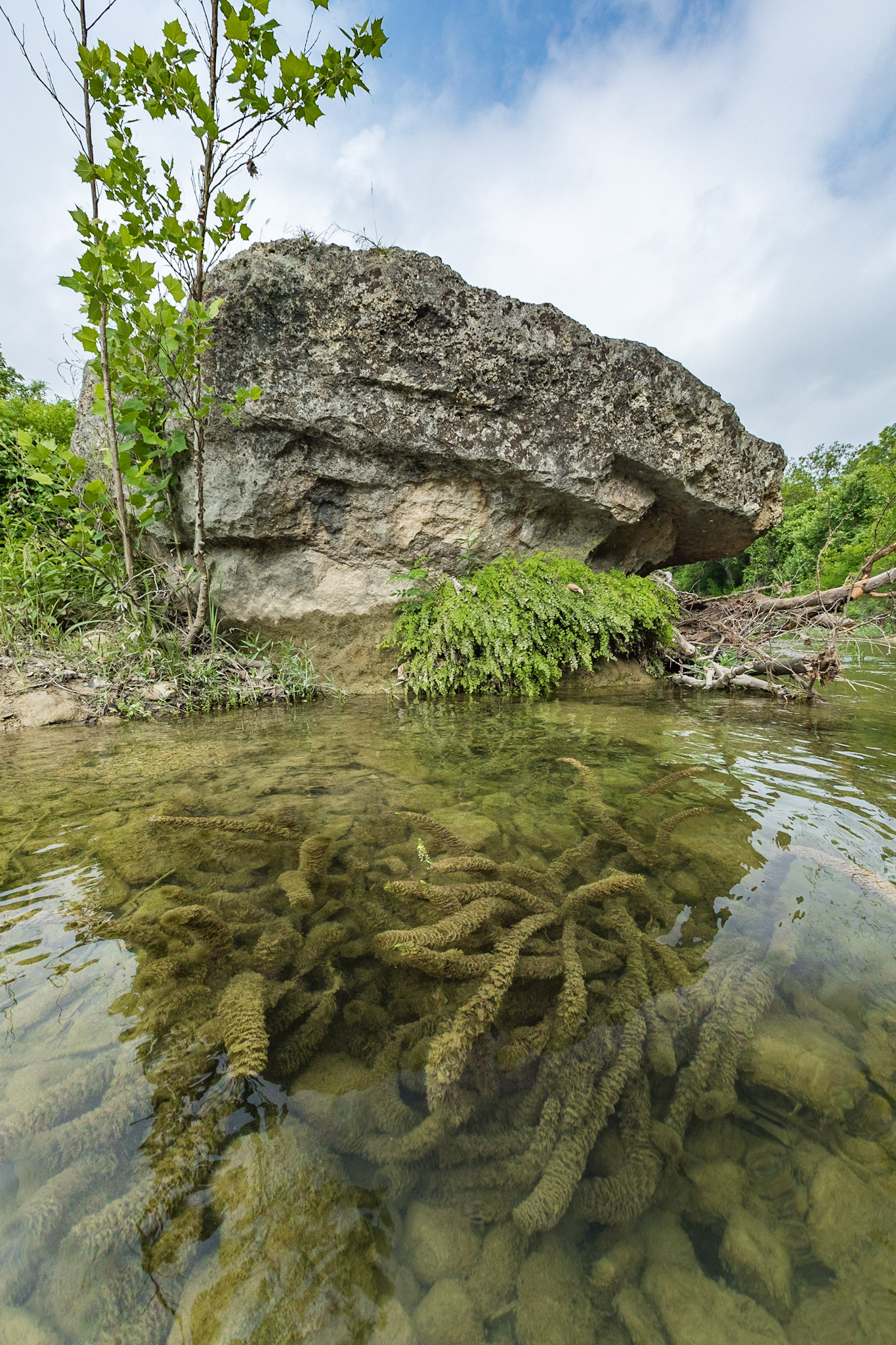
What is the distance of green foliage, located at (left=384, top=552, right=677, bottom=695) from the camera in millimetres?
5336

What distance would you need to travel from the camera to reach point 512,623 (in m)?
5.36

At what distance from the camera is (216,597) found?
217 inches

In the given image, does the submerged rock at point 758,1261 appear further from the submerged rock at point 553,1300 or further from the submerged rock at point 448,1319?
the submerged rock at point 448,1319

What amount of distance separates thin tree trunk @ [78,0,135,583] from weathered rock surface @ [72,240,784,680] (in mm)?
738

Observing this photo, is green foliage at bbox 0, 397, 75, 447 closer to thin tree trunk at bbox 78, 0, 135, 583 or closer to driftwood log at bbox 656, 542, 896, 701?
thin tree trunk at bbox 78, 0, 135, 583

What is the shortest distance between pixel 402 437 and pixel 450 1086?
533 centimetres

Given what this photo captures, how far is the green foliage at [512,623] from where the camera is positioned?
5.34 meters

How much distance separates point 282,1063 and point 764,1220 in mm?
754

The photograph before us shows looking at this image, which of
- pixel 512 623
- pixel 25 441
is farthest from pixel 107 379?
pixel 512 623

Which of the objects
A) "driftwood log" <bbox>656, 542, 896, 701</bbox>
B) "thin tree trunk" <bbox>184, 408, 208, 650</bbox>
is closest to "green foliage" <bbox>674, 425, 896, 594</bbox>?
"driftwood log" <bbox>656, 542, 896, 701</bbox>

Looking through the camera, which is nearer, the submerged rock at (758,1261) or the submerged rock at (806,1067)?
the submerged rock at (758,1261)

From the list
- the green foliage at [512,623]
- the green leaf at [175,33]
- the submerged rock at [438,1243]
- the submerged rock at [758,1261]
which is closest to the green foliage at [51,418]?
the green leaf at [175,33]

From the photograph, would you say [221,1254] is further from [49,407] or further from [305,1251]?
[49,407]

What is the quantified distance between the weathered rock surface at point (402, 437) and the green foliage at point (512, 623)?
42cm
